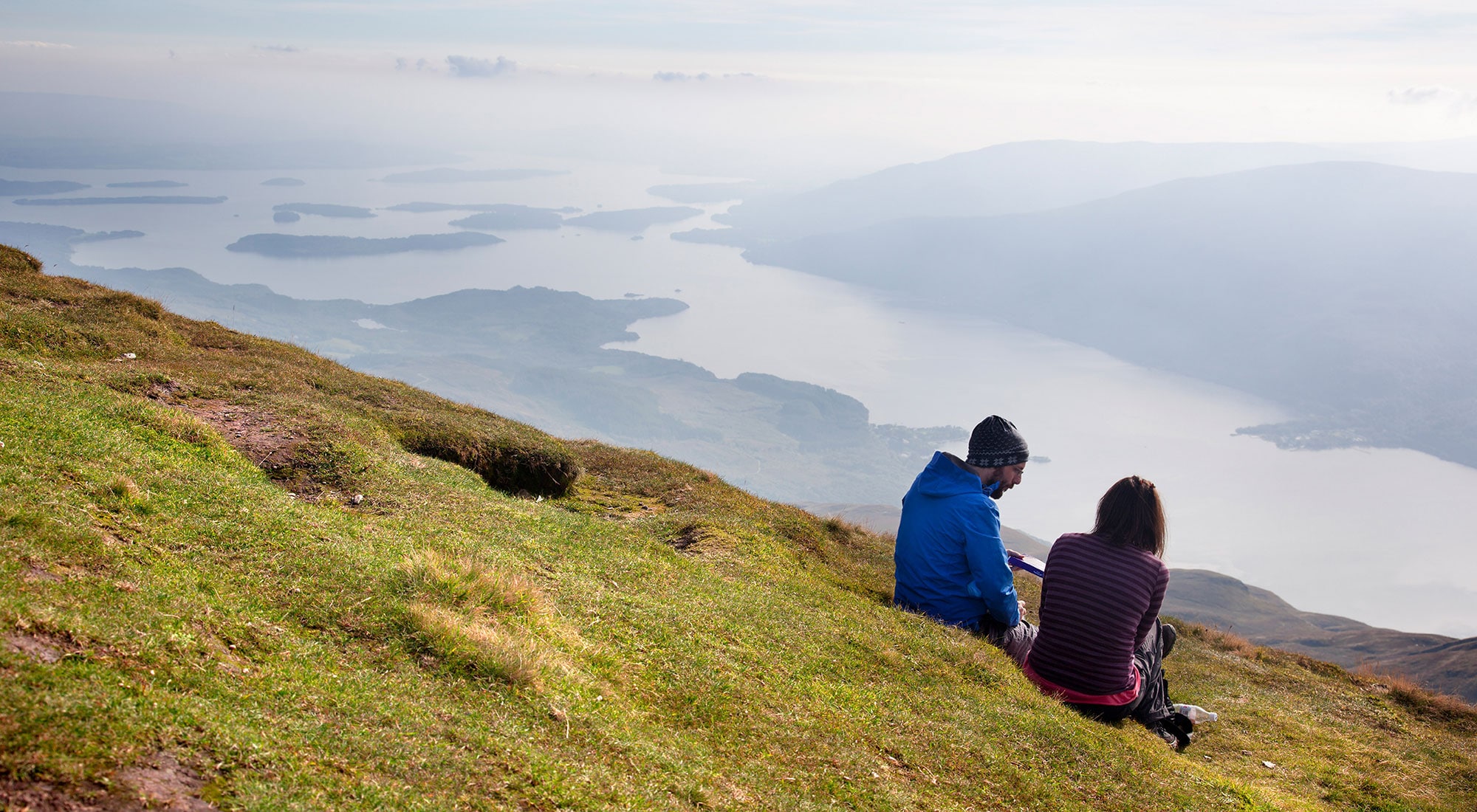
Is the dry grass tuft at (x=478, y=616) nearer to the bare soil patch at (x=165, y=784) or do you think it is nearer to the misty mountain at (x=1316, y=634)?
the bare soil patch at (x=165, y=784)

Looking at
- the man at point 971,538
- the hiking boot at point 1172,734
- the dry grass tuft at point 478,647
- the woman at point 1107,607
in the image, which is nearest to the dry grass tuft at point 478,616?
the dry grass tuft at point 478,647

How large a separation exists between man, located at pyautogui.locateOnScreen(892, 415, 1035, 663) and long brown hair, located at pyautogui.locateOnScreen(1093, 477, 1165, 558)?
1.16m

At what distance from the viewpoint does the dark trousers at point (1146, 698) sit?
30.6ft

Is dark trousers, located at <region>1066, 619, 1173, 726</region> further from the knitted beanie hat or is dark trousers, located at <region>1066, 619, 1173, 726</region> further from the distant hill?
the distant hill

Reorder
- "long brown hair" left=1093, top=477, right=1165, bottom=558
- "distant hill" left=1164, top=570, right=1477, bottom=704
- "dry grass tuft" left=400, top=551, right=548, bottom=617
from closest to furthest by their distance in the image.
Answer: "dry grass tuft" left=400, top=551, right=548, bottom=617
"long brown hair" left=1093, top=477, right=1165, bottom=558
"distant hill" left=1164, top=570, right=1477, bottom=704

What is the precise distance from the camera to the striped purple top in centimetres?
887

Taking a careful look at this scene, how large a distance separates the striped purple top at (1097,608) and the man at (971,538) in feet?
2.70

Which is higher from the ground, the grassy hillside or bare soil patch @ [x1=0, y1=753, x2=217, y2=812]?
bare soil patch @ [x1=0, y1=753, x2=217, y2=812]

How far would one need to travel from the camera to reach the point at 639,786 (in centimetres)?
509

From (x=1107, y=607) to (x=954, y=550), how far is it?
2.06 m

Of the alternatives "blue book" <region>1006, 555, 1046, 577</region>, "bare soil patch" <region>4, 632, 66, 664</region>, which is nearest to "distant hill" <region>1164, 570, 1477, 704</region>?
"blue book" <region>1006, 555, 1046, 577</region>

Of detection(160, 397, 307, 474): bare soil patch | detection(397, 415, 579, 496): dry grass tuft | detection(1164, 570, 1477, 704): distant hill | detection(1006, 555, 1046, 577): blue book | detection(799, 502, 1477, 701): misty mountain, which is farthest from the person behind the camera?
detection(1164, 570, 1477, 704): distant hill

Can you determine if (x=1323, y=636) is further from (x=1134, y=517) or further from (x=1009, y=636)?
(x=1134, y=517)

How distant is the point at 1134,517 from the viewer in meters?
8.85
